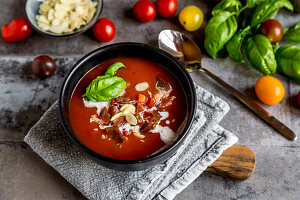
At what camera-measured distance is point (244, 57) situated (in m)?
3.11

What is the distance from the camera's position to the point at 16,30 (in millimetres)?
3096

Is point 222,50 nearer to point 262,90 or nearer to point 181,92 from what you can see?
point 262,90

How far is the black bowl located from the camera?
84.2 inches

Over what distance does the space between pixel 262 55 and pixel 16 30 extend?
1.97 metres

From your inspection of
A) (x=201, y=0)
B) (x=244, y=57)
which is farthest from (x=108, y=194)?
(x=201, y=0)

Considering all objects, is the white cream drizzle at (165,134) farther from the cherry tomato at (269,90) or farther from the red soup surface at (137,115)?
the cherry tomato at (269,90)

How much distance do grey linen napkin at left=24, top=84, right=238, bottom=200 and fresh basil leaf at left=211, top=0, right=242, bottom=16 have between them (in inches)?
32.7

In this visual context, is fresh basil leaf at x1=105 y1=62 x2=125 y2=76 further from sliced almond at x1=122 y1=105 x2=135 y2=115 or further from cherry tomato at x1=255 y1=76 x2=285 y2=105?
cherry tomato at x1=255 y1=76 x2=285 y2=105

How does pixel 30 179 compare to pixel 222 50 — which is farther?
pixel 222 50

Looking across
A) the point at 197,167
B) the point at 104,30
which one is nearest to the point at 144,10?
the point at 104,30

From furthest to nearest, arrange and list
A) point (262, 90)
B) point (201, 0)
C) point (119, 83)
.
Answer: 1. point (201, 0)
2. point (262, 90)
3. point (119, 83)

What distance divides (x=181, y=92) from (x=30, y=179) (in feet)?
4.00

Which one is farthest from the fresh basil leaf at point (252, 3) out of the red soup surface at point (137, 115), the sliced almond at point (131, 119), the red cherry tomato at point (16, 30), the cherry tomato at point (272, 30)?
the red cherry tomato at point (16, 30)

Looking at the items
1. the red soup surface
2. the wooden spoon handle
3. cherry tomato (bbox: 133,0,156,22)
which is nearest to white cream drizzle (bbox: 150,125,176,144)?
the red soup surface
